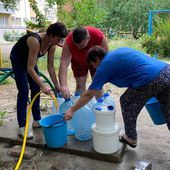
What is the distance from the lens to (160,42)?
9867 millimetres

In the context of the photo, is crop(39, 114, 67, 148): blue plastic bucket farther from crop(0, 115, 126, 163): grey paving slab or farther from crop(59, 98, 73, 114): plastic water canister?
crop(59, 98, 73, 114): plastic water canister

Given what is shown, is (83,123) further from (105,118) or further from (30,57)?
(30,57)

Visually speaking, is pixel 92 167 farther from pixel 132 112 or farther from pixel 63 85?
pixel 63 85

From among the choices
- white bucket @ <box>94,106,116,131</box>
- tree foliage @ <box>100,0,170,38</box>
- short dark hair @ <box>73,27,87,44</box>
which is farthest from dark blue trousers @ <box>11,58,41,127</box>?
tree foliage @ <box>100,0,170,38</box>

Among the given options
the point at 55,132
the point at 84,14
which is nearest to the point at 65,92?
the point at 55,132

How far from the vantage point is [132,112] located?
2.61 meters

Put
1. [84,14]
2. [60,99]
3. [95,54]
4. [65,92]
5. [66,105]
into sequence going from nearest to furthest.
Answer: [95,54] → [65,92] → [66,105] → [60,99] → [84,14]

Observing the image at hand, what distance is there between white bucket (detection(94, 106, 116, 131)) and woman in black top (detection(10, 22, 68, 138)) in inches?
24.2

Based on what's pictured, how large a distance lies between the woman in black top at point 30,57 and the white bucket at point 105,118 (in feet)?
2.02

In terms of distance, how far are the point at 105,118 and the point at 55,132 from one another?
533 mm

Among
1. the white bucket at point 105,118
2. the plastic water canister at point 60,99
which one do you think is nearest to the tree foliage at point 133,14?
the plastic water canister at point 60,99

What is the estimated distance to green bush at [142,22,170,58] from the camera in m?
9.80

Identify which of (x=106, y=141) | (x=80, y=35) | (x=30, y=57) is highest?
(x=80, y=35)

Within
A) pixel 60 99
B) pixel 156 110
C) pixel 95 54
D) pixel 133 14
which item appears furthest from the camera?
pixel 133 14
